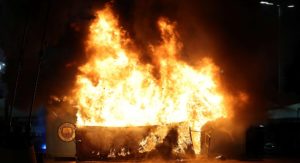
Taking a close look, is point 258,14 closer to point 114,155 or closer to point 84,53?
point 84,53

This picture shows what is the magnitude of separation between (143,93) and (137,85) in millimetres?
281

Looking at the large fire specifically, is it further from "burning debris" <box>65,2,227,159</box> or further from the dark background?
the dark background

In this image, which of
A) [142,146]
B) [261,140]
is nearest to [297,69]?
[261,140]

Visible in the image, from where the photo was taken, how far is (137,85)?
12172 millimetres

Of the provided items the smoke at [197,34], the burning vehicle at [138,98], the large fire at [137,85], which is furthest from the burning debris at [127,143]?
the smoke at [197,34]

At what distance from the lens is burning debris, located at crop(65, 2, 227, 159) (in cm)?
1112

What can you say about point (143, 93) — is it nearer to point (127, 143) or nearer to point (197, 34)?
point (127, 143)

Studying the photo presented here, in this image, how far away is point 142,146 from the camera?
1098cm

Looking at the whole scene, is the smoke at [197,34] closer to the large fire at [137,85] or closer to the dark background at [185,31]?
the dark background at [185,31]

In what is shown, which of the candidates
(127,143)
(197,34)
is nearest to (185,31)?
(197,34)

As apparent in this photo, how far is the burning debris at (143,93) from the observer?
11.1 meters

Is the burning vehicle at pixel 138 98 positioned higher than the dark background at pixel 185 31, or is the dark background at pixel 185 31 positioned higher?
the dark background at pixel 185 31

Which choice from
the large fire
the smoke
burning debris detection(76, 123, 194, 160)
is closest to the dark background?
the smoke

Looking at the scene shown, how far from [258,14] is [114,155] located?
7.08 m
